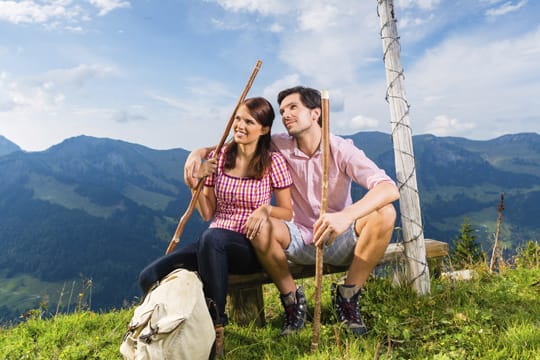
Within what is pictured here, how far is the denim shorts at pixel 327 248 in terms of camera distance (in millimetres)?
4012

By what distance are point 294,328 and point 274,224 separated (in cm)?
108

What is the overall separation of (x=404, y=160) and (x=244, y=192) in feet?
6.02

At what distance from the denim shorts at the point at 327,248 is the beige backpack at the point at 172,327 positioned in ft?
3.46

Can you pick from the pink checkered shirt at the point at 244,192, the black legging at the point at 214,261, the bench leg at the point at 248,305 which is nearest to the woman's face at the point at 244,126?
the pink checkered shirt at the point at 244,192

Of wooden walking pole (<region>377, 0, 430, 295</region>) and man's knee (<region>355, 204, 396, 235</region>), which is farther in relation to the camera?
wooden walking pole (<region>377, 0, 430, 295</region>)

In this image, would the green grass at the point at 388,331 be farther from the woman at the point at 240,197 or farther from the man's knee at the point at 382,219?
the man's knee at the point at 382,219

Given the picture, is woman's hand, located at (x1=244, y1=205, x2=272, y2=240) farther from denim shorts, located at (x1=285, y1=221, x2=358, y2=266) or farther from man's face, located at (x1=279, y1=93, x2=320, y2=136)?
man's face, located at (x1=279, y1=93, x2=320, y2=136)

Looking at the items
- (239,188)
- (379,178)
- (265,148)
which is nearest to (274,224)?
(239,188)

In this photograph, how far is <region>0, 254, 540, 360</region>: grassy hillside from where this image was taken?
11.3ft

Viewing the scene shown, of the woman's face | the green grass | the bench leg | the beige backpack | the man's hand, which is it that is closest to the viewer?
the beige backpack

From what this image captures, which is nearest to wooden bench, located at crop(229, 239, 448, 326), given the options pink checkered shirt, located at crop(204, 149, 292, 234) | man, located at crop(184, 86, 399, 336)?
man, located at crop(184, 86, 399, 336)

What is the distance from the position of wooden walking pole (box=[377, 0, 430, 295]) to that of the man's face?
1173 millimetres

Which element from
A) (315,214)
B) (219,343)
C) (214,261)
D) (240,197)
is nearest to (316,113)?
(315,214)

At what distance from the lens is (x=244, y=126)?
3.88 metres
